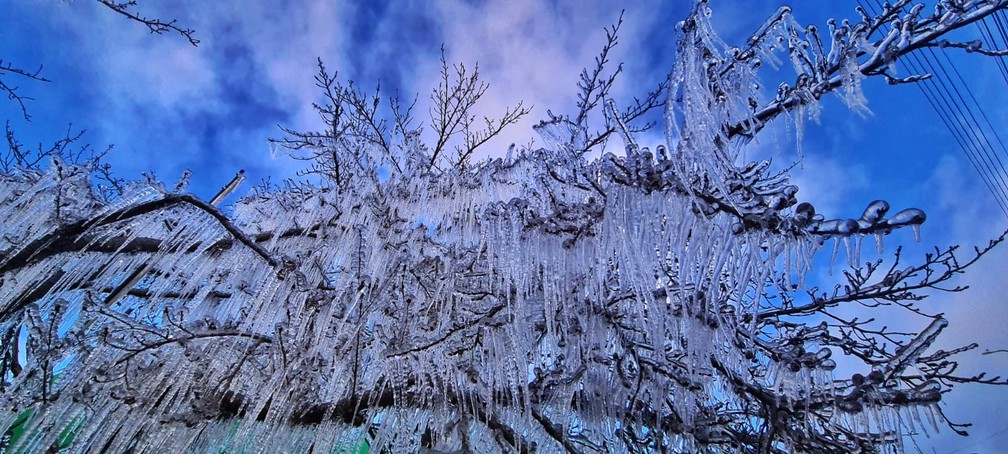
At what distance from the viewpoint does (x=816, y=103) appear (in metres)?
1.97

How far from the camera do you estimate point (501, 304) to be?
3.04 m

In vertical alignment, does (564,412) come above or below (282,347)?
below

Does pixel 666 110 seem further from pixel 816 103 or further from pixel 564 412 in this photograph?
pixel 564 412

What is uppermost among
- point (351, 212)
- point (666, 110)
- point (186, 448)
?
point (351, 212)

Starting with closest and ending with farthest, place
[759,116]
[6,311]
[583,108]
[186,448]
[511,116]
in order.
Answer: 1. [759,116]
2. [186,448]
3. [6,311]
4. [583,108]
5. [511,116]

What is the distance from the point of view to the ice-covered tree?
6.38ft

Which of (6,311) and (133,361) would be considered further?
(6,311)

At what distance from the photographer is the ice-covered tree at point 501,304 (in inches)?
76.5

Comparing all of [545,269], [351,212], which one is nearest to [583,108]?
[351,212]

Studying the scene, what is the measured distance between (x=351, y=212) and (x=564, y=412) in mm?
2262

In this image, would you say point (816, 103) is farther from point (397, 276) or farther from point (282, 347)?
point (282, 347)

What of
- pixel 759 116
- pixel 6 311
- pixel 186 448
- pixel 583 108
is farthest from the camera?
pixel 583 108

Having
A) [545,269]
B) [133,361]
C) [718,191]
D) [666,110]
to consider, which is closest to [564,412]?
[545,269]

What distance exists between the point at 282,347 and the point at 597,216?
1.86 metres
